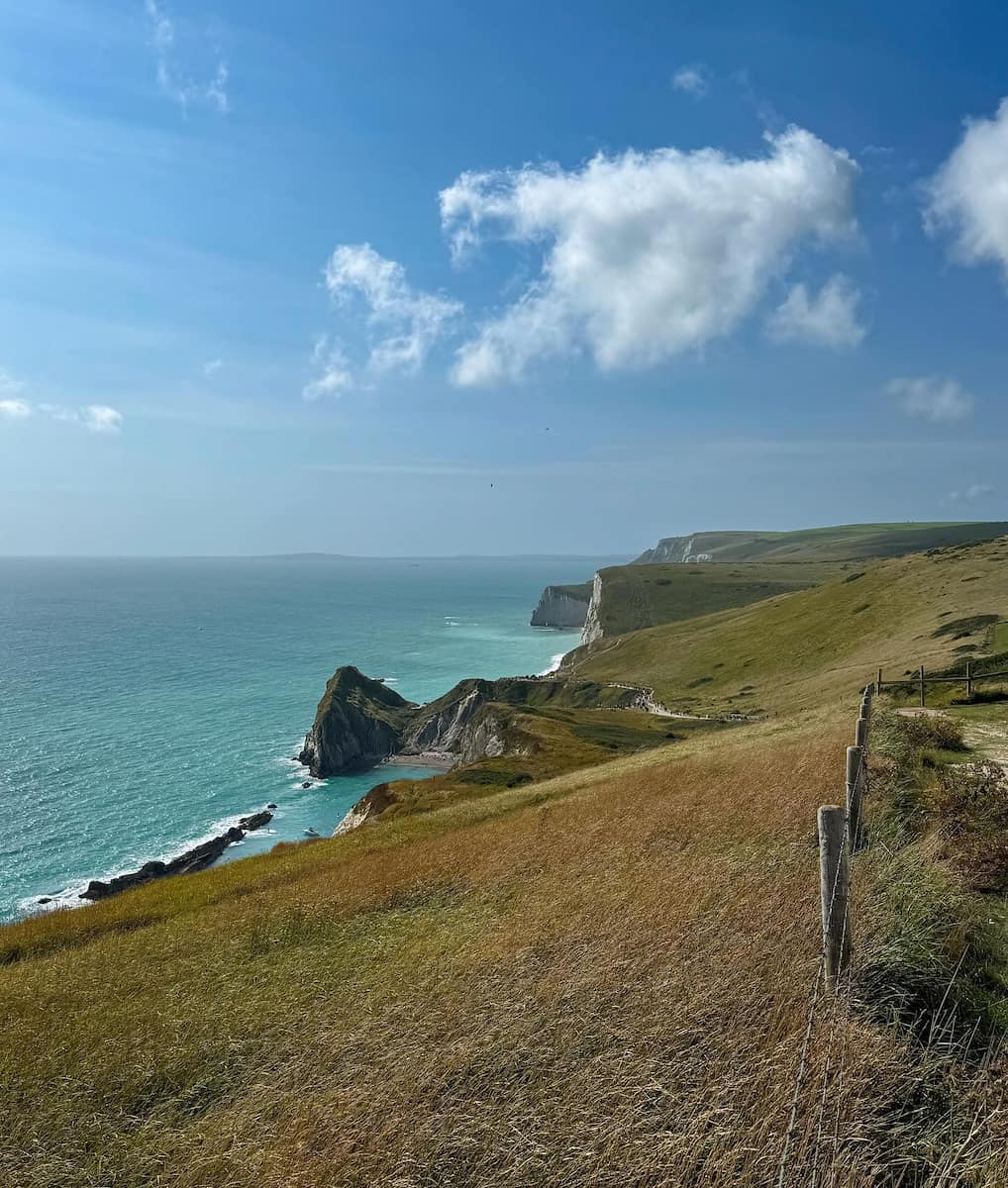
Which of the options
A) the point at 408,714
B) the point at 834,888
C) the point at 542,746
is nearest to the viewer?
the point at 834,888

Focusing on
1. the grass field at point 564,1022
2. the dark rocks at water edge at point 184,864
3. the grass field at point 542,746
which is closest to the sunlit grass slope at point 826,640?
the grass field at point 542,746

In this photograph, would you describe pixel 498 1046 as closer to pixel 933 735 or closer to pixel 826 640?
pixel 933 735

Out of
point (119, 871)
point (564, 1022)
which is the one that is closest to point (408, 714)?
point (119, 871)

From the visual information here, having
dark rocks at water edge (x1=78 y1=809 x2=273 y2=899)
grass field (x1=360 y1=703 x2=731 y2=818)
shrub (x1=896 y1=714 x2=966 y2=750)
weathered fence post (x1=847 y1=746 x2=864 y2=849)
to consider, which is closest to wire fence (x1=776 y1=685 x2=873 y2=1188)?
weathered fence post (x1=847 y1=746 x2=864 y2=849)

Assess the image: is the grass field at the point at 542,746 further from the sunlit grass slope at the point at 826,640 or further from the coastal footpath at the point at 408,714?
the coastal footpath at the point at 408,714

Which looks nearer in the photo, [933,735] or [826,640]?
[933,735]

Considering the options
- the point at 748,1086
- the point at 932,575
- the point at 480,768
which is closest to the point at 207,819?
the point at 480,768
